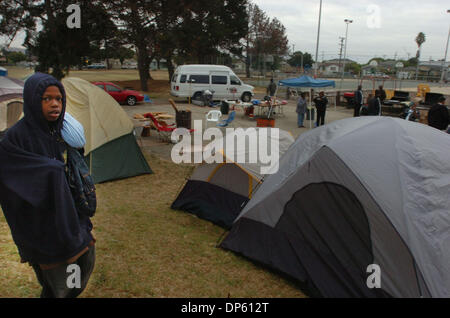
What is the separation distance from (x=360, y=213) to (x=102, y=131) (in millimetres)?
5607

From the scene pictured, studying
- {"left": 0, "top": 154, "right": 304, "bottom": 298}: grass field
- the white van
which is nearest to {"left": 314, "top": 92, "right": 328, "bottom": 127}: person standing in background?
the white van

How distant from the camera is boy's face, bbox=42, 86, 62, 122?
1.98 metres

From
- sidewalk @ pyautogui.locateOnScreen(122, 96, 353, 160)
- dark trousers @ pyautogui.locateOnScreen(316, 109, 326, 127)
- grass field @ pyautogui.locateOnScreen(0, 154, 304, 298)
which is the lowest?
grass field @ pyautogui.locateOnScreen(0, 154, 304, 298)

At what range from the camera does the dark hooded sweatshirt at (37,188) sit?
185 cm

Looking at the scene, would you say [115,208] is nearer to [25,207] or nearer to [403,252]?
[25,207]

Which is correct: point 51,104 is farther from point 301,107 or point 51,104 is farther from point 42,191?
point 301,107

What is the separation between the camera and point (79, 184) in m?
2.16

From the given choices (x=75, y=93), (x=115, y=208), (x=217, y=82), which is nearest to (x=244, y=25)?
(x=217, y=82)

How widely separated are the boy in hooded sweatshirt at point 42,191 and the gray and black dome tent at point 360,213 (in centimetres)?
238

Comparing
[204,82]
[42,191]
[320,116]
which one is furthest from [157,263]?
[204,82]

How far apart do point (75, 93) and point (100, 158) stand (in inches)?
60.1

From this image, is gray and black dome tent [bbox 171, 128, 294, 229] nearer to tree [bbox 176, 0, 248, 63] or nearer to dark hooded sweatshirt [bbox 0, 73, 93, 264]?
dark hooded sweatshirt [bbox 0, 73, 93, 264]

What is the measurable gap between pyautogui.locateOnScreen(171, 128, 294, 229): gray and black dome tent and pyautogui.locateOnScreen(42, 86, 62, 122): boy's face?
3260 millimetres

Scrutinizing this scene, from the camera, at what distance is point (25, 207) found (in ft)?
6.28
